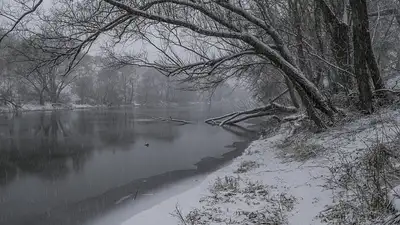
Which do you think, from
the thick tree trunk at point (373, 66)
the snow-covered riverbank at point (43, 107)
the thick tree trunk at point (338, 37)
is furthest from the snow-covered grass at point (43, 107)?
the thick tree trunk at point (373, 66)

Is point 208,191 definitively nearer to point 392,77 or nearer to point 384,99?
point 384,99

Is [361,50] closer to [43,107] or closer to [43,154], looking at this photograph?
[43,154]

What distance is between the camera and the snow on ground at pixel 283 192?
4.43 m

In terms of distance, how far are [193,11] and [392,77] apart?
8018mm

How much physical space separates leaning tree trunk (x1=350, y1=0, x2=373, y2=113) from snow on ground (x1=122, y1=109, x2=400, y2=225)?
669 millimetres

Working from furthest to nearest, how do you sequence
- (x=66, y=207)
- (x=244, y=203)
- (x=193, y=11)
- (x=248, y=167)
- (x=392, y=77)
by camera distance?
(x=392, y=77)
(x=193, y=11)
(x=248, y=167)
(x=66, y=207)
(x=244, y=203)

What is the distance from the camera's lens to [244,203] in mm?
5219

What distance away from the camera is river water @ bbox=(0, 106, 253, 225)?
692cm

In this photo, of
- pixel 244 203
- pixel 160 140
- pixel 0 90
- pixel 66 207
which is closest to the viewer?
pixel 244 203

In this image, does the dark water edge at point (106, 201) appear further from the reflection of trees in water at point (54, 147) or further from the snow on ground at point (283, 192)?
the reflection of trees in water at point (54, 147)

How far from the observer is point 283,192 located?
5.36m

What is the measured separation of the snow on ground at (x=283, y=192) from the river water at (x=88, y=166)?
204 centimetres

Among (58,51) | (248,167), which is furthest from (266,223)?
(58,51)

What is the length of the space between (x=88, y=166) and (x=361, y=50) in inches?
346
